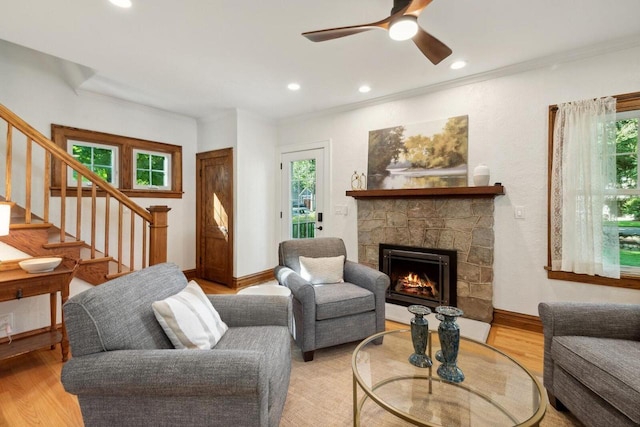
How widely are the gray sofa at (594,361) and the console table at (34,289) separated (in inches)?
128

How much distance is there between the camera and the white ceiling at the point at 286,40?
2.00 m

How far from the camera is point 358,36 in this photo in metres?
2.32

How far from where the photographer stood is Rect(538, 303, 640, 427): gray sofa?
1.26m

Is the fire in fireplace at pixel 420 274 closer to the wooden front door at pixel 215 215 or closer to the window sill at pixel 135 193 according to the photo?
the wooden front door at pixel 215 215

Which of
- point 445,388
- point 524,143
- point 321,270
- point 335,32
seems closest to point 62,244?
point 321,270

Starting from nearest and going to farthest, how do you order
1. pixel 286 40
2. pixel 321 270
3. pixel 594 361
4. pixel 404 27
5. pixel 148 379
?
pixel 148 379, pixel 594 361, pixel 404 27, pixel 286 40, pixel 321 270

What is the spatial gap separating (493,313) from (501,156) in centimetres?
159

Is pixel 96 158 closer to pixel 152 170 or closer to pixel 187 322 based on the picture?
pixel 152 170

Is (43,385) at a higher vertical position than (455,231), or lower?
lower

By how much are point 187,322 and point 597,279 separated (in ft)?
10.5

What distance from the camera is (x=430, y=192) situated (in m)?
3.15

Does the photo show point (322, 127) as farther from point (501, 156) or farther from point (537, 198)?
point (537, 198)

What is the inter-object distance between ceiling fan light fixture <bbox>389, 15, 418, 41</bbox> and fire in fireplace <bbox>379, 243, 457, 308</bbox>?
221 centimetres

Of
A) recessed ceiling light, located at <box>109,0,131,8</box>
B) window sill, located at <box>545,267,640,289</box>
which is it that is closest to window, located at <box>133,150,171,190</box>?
recessed ceiling light, located at <box>109,0,131,8</box>
